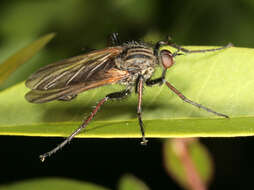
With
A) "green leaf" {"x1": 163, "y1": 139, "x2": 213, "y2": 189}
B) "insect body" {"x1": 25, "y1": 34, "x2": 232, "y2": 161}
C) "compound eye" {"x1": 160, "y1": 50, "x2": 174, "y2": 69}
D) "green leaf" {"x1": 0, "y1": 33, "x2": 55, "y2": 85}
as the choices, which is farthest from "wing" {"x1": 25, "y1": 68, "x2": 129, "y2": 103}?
"green leaf" {"x1": 163, "y1": 139, "x2": 213, "y2": 189}

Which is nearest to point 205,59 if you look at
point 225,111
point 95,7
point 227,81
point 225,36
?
point 227,81

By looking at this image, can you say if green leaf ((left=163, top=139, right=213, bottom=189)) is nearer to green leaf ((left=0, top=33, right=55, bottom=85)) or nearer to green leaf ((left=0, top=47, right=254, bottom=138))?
green leaf ((left=0, top=47, right=254, bottom=138))

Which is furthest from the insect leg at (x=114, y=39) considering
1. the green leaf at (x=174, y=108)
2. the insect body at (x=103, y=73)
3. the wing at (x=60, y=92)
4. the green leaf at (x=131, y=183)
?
the green leaf at (x=131, y=183)

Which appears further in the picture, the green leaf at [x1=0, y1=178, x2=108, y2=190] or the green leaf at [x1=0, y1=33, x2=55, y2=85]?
the green leaf at [x1=0, y1=178, x2=108, y2=190]

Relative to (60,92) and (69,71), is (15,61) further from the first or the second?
(69,71)

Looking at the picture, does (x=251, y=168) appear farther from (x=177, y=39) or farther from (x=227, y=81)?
(x=177, y=39)

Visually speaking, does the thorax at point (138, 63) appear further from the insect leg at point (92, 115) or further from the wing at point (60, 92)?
the wing at point (60, 92)

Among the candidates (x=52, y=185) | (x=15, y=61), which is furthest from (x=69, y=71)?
(x=52, y=185)
